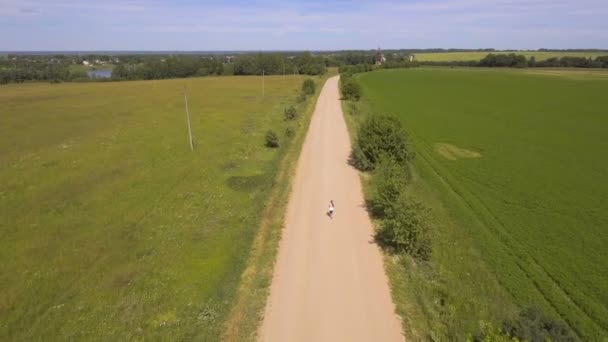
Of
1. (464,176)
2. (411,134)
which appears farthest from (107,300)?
(411,134)

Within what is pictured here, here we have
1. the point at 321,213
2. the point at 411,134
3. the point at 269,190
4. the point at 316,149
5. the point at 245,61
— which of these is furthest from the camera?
the point at 245,61

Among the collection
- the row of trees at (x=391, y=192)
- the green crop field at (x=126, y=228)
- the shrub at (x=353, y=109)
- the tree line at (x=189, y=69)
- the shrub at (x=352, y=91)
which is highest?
the tree line at (x=189, y=69)

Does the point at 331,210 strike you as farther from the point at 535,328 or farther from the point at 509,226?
the point at 535,328

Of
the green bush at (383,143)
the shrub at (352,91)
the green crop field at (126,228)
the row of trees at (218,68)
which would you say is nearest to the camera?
the green crop field at (126,228)

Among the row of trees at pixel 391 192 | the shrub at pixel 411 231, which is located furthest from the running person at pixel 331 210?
the shrub at pixel 411 231

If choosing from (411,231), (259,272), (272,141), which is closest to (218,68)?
(272,141)

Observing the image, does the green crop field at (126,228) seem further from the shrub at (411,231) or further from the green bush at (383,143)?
the green bush at (383,143)

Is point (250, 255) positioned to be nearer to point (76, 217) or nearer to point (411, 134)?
point (76, 217)
